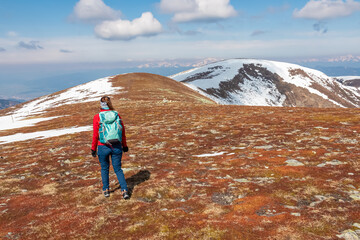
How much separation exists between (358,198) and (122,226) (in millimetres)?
7416

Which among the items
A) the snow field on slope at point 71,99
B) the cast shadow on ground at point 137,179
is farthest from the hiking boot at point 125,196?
the snow field on slope at point 71,99

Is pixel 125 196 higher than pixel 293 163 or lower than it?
higher

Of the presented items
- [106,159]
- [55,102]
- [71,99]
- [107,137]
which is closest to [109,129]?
[107,137]

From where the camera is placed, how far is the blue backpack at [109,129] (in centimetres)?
866

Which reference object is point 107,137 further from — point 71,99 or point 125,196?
point 71,99

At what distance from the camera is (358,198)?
7.00 meters

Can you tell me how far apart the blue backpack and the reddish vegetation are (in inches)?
89.6

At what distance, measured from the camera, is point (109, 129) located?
343 inches

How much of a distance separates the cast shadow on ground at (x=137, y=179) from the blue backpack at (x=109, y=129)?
2153mm

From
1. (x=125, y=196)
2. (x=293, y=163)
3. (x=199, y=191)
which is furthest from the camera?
(x=293, y=163)

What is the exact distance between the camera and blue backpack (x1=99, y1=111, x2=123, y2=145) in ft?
28.4

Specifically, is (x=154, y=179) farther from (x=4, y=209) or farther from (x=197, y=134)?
(x=197, y=134)

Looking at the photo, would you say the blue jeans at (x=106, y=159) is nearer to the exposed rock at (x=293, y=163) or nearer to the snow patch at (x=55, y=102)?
the exposed rock at (x=293, y=163)

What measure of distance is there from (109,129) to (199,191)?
427cm
